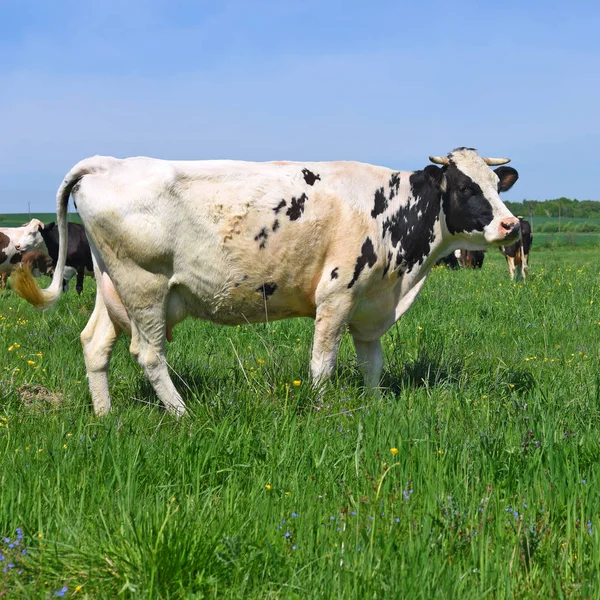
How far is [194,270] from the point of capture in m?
5.76

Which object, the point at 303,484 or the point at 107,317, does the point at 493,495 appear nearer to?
the point at 303,484

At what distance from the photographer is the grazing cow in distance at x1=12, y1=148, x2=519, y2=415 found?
5711 mm

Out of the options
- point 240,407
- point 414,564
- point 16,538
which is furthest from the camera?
point 240,407

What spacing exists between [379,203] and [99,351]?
2.53 metres

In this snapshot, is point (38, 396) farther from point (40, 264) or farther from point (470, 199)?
point (40, 264)

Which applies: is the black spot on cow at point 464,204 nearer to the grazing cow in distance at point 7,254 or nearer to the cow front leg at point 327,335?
the cow front leg at point 327,335

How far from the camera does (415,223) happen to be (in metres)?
6.36

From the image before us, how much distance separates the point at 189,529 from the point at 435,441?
173 centimetres

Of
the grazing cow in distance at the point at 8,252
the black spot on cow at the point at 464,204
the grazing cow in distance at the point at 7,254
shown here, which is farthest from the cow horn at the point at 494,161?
the grazing cow in distance at the point at 7,254

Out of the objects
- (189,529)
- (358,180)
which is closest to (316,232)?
(358,180)

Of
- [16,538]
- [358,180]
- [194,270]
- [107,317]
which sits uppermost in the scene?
[358,180]

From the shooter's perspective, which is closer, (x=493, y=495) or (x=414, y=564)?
(x=414, y=564)

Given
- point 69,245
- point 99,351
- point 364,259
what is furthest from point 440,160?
point 69,245

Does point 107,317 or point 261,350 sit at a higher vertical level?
point 107,317
